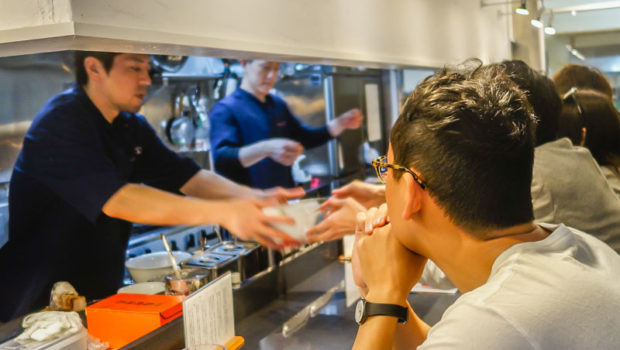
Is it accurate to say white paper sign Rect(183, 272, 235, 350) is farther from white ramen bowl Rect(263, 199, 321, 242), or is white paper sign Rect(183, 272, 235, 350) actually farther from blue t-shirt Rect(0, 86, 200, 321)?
blue t-shirt Rect(0, 86, 200, 321)

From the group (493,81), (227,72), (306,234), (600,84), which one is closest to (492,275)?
(493,81)

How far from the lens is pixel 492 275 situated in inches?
38.6

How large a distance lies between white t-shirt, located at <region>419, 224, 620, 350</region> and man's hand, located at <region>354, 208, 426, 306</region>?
30cm

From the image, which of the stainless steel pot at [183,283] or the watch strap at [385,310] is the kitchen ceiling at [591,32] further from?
the watch strap at [385,310]

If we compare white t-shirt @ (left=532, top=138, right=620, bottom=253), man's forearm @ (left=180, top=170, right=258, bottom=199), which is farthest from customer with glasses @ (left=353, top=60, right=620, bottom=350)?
man's forearm @ (left=180, top=170, right=258, bottom=199)

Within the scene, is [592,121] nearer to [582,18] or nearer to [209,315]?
[209,315]

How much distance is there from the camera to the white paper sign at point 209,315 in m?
1.54

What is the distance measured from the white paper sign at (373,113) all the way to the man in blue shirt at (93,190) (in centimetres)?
228

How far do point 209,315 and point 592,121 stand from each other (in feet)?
5.81

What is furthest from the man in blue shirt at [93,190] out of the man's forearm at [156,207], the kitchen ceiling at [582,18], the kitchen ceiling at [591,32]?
the kitchen ceiling at [591,32]

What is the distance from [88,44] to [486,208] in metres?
0.95

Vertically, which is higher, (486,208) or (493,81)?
(493,81)

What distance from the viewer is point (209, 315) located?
1.64 m

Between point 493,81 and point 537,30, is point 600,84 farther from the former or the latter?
point 537,30
